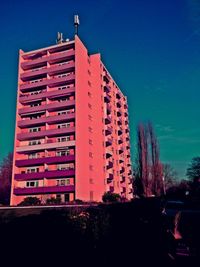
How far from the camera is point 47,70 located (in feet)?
154

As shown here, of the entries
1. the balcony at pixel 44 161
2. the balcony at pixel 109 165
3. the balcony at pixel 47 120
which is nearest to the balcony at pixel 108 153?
the balcony at pixel 109 165

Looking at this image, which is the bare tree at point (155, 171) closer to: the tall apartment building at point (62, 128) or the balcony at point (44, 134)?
the tall apartment building at point (62, 128)

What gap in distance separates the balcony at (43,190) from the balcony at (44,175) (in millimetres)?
1704

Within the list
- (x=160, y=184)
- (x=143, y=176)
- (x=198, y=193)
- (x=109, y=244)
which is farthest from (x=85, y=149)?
(x=109, y=244)

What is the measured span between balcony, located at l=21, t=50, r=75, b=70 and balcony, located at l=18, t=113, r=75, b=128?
11.4 meters

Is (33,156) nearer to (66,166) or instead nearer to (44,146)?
(44,146)

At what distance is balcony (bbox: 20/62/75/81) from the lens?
45.1 m

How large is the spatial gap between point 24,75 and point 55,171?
2080 cm

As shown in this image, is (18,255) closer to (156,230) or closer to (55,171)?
(156,230)

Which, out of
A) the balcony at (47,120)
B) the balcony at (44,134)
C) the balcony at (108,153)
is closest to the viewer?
the balcony at (44,134)

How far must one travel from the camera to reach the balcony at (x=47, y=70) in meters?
45.1

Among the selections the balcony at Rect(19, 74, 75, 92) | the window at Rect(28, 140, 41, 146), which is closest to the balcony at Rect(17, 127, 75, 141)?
the window at Rect(28, 140, 41, 146)

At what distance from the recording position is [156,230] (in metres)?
15.3

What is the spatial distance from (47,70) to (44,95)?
196 inches
